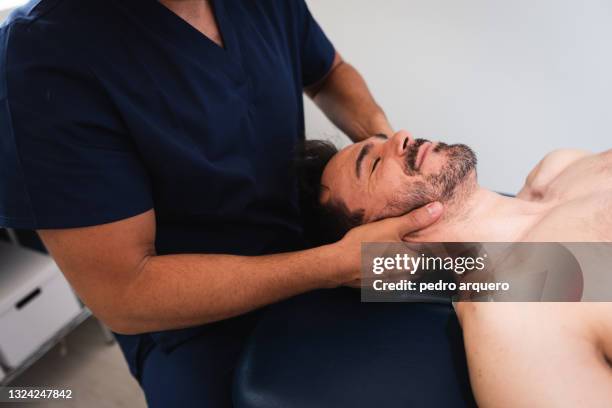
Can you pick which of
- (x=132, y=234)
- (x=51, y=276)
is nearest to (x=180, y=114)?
(x=132, y=234)

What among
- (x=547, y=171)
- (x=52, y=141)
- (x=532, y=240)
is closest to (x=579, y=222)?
(x=532, y=240)

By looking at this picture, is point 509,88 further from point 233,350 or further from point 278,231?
point 233,350

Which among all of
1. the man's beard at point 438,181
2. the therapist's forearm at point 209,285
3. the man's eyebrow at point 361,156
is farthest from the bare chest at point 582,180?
the therapist's forearm at point 209,285

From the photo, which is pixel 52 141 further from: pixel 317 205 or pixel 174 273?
pixel 317 205

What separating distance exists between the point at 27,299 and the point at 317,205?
0.99 metres

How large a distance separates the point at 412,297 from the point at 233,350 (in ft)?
1.29

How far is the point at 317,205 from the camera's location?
3.88 feet

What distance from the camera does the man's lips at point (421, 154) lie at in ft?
3.34

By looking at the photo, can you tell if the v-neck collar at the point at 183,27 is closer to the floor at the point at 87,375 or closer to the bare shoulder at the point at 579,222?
the bare shoulder at the point at 579,222

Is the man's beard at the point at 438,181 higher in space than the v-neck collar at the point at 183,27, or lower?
lower

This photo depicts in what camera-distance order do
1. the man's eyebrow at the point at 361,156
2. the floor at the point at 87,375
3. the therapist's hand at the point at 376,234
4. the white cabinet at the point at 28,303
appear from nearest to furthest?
1. the therapist's hand at the point at 376,234
2. the man's eyebrow at the point at 361,156
3. the white cabinet at the point at 28,303
4. the floor at the point at 87,375

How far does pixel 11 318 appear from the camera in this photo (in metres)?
1.41

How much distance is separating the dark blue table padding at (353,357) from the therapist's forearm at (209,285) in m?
0.09

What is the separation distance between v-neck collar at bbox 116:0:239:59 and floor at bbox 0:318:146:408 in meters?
1.22
